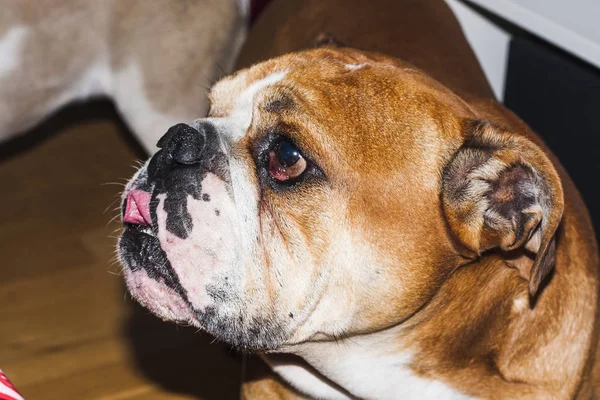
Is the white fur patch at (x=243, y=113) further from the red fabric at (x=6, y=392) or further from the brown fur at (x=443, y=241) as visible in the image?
the red fabric at (x=6, y=392)

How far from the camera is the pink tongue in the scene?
5.87ft

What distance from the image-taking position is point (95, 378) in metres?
2.88

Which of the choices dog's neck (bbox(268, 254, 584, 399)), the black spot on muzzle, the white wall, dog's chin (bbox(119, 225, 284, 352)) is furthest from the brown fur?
the white wall

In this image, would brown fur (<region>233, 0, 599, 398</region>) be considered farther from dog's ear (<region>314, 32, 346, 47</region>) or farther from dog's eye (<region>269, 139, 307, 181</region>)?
dog's ear (<region>314, 32, 346, 47</region>)

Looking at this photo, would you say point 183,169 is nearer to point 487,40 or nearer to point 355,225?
point 355,225

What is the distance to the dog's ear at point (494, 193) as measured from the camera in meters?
1.80

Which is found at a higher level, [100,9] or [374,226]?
[374,226]

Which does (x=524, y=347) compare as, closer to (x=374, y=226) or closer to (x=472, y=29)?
(x=374, y=226)

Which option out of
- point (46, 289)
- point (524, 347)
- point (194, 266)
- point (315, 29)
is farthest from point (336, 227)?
point (46, 289)

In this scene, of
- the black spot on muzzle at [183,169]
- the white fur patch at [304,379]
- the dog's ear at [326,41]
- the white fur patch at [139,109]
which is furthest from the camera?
the white fur patch at [139,109]

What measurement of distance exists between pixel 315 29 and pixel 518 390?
1.27m

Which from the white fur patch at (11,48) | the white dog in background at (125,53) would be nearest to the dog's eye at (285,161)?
the white dog in background at (125,53)

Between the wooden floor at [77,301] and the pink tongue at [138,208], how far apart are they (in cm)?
61

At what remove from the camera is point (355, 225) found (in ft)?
5.83
